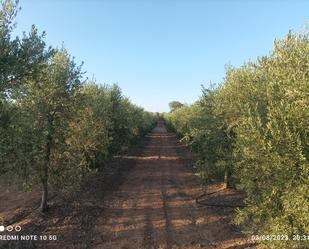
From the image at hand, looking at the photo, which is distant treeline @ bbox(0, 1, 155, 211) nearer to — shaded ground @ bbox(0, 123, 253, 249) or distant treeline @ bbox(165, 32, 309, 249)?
shaded ground @ bbox(0, 123, 253, 249)

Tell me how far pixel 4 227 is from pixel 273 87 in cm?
1378

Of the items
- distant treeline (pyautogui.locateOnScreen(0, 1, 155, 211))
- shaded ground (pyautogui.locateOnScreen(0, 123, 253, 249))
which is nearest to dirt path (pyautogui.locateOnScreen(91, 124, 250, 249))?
shaded ground (pyautogui.locateOnScreen(0, 123, 253, 249))

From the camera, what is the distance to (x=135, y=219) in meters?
18.3

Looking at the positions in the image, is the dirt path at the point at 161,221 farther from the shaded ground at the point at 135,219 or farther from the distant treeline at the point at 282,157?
the distant treeline at the point at 282,157

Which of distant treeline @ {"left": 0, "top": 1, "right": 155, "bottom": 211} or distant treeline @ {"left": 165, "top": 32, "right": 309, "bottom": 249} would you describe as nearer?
distant treeline @ {"left": 165, "top": 32, "right": 309, "bottom": 249}

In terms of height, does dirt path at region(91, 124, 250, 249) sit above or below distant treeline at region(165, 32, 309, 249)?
below

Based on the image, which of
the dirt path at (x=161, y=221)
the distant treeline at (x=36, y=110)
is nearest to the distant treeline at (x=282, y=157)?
the dirt path at (x=161, y=221)

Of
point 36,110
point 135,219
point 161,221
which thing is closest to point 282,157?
point 161,221

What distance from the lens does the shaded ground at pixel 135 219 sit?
15.3m

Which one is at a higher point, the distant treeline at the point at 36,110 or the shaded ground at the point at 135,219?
the distant treeline at the point at 36,110

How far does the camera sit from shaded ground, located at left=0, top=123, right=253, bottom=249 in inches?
601

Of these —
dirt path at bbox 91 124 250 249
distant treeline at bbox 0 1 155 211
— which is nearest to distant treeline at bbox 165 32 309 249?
dirt path at bbox 91 124 250 249

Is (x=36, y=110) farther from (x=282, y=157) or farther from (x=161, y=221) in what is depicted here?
(x=282, y=157)

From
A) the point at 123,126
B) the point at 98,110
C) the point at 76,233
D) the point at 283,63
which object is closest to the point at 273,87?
the point at 283,63
